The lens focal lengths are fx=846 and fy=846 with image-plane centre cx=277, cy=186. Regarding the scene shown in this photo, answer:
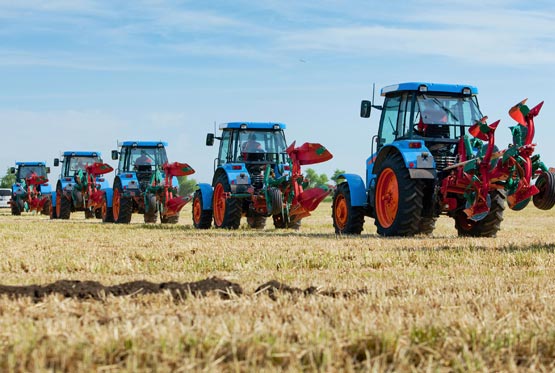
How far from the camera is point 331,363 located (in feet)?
9.96

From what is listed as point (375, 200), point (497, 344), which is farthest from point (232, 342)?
point (375, 200)

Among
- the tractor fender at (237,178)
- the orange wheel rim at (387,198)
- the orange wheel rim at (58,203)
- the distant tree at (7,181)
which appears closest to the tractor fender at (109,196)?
the orange wheel rim at (58,203)

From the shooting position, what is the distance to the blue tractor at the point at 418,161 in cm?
1143

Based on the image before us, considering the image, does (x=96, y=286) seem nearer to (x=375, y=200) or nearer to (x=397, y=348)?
(x=397, y=348)

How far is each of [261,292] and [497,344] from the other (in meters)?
1.75

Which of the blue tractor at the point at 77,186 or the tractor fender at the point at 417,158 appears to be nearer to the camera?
the tractor fender at the point at 417,158

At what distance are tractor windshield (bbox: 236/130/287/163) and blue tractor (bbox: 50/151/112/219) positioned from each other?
27.1ft

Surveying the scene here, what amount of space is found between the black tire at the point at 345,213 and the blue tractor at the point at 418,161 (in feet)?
0.06

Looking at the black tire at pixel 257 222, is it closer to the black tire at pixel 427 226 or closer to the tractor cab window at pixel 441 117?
the black tire at pixel 427 226

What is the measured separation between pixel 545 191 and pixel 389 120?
3222 millimetres

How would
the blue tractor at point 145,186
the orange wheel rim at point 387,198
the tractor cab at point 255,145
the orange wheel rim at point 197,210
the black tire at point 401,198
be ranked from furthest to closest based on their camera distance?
the blue tractor at point 145,186, the orange wheel rim at point 197,210, the tractor cab at point 255,145, the orange wheel rim at point 387,198, the black tire at point 401,198

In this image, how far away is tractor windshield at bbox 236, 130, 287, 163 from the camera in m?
16.7

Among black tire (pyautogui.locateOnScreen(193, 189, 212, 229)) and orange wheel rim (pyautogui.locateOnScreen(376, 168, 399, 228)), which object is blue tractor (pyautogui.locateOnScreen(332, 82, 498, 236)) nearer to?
orange wheel rim (pyautogui.locateOnScreen(376, 168, 399, 228))

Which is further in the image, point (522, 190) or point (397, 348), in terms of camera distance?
point (522, 190)
